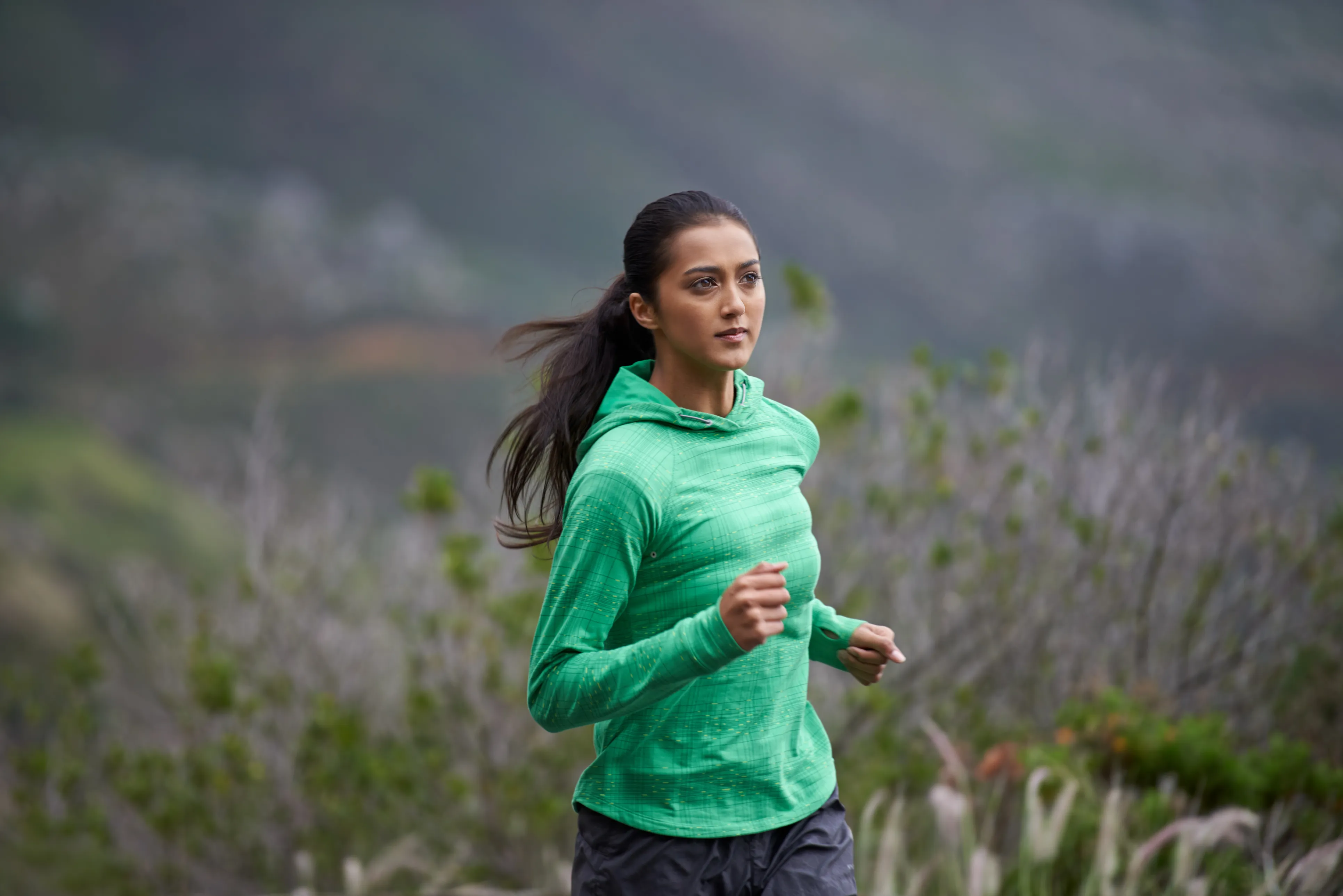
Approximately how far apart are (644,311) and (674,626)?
49cm

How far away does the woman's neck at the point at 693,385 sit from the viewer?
1.80 metres

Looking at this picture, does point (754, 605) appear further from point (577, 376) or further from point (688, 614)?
point (577, 376)

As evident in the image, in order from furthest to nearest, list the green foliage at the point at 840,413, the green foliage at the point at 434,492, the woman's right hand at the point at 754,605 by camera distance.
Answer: the green foliage at the point at 840,413 → the green foliage at the point at 434,492 → the woman's right hand at the point at 754,605

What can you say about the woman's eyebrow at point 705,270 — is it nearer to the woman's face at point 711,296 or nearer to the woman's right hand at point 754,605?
→ the woman's face at point 711,296

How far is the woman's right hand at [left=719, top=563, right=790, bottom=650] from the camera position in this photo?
1.45 metres

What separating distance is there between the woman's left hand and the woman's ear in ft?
1.86

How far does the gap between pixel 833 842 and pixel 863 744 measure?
296 cm

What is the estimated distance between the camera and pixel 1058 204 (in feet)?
39.9

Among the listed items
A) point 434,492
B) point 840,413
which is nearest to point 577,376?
point 434,492

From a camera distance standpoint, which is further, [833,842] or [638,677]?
[833,842]

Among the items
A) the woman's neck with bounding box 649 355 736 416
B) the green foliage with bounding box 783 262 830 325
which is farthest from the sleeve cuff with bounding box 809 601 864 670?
the green foliage with bounding box 783 262 830 325

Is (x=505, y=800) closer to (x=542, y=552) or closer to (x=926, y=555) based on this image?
(x=542, y=552)

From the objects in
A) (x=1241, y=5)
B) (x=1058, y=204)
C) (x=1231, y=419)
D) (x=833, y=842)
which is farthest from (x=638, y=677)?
(x=1058, y=204)

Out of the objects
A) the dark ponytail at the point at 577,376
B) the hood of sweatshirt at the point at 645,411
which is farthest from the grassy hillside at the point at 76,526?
the hood of sweatshirt at the point at 645,411
